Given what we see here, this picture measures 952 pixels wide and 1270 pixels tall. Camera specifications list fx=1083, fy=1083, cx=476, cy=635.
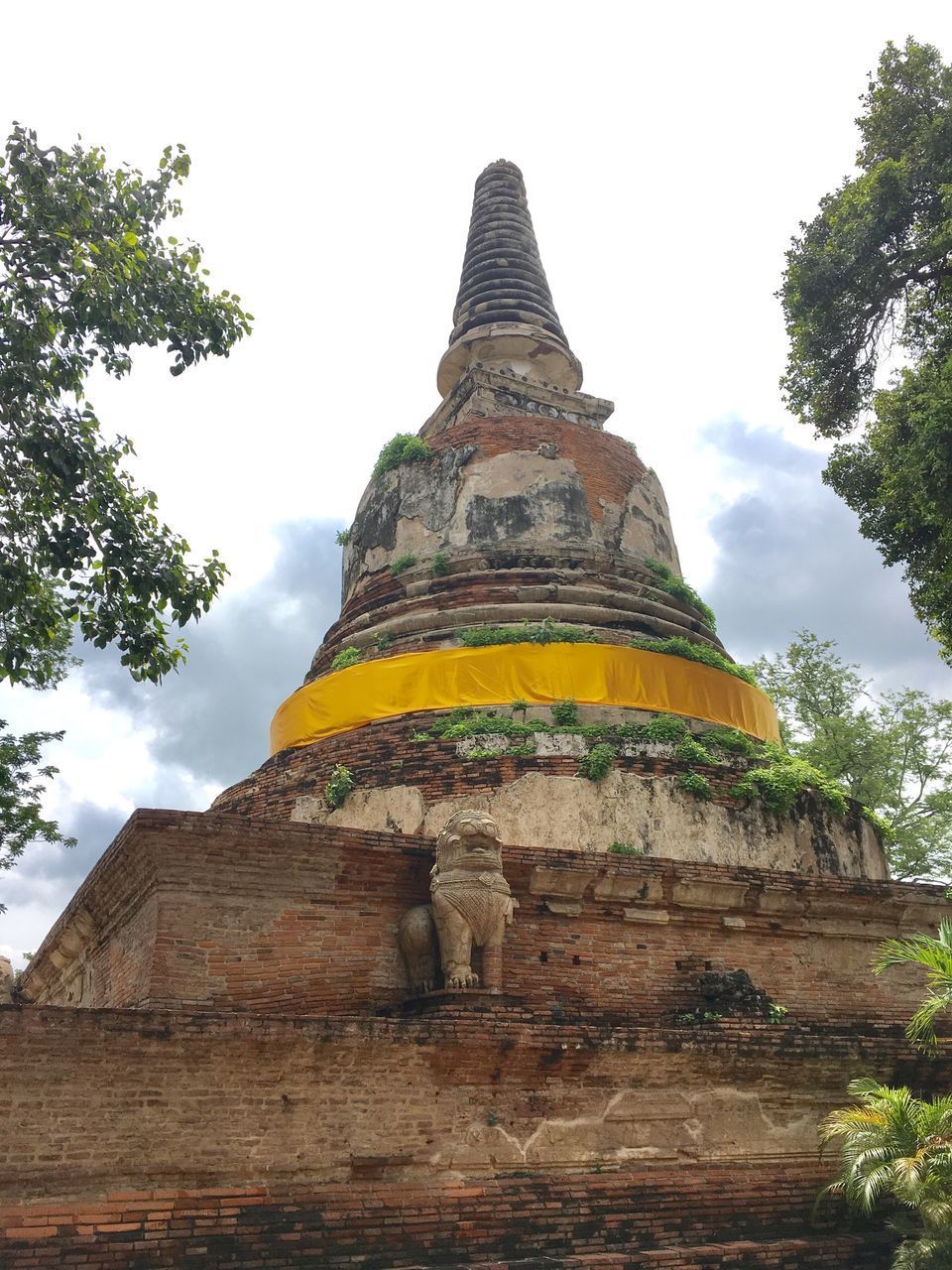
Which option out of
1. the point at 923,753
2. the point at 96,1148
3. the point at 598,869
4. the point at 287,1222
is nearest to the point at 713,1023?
the point at 598,869

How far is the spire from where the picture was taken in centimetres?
1995

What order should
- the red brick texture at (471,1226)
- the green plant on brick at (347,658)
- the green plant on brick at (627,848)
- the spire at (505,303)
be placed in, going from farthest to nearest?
the spire at (505,303) → the green plant on brick at (347,658) → the green plant on brick at (627,848) → the red brick texture at (471,1226)

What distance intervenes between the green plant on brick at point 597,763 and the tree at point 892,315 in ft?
12.8

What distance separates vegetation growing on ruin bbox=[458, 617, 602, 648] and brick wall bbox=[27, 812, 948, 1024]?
3.92 meters

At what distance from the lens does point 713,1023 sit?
8633mm

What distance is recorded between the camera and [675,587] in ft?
49.1

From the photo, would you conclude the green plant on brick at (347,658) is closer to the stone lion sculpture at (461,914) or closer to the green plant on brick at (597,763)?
the green plant on brick at (597,763)

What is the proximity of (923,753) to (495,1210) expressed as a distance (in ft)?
68.1

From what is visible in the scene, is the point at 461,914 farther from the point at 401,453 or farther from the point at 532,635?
the point at 401,453

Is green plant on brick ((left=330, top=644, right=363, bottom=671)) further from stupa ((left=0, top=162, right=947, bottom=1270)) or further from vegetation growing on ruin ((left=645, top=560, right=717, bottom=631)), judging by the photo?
vegetation growing on ruin ((left=645, top=560, right=717, bottom=631))

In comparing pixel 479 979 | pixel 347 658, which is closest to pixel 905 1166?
pixel 479 979

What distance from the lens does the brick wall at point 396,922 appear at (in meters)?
8.09

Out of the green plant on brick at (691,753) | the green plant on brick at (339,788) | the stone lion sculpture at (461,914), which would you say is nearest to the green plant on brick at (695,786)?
the green plant on brick at (691,753)

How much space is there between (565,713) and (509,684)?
0.85 m
